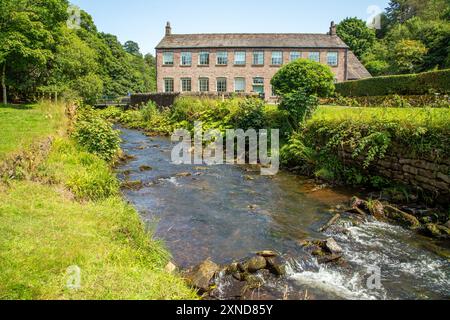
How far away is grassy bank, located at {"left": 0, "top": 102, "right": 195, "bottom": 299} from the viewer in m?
3.87

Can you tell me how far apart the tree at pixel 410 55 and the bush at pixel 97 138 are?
32490 mm

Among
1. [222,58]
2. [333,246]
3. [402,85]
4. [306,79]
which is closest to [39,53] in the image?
[306,79]

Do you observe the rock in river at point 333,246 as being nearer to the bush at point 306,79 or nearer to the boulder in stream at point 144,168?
the boulder in stream at point 144,168

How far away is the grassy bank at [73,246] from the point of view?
3.87m

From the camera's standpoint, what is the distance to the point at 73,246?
15.5 feet

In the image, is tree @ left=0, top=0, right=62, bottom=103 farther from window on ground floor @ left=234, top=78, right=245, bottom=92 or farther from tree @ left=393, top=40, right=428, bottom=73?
tree @ left=393, top=40, right=428, bottom=73

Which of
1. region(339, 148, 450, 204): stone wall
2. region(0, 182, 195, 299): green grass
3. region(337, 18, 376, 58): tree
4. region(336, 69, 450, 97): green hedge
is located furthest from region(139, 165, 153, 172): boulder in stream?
region(337, 18, 376, 58): tree

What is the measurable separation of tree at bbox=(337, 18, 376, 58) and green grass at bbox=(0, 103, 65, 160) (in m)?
52.2

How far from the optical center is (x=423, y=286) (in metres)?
5.37

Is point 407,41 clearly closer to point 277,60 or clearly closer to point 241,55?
point 277,60

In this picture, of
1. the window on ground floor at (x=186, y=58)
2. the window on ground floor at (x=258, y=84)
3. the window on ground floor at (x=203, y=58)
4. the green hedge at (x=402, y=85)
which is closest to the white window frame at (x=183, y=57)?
the window on ground floor at (x=186, y=58)

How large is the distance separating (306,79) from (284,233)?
11.4 meters
